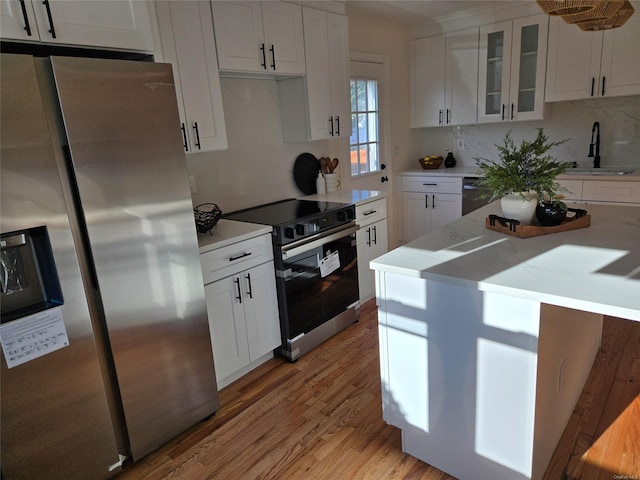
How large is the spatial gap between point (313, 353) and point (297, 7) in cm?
240

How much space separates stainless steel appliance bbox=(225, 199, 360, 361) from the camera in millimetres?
2691

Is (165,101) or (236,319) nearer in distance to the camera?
(165,101)

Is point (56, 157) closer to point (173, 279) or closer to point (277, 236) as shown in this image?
point (173, 279)

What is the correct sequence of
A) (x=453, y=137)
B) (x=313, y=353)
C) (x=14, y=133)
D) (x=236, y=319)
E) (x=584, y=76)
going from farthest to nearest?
(x=453, y=137) < (x=584, y=76) < (x=313, y=353) < (x=236, y=319) < (x=14, y=133)

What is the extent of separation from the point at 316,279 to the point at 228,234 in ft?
2.32

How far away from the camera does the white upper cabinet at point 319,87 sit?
10.5ft

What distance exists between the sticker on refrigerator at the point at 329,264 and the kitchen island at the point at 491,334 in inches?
40.8

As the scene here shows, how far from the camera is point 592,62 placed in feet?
12.3

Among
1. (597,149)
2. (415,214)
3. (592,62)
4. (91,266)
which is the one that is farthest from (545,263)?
(415,214)

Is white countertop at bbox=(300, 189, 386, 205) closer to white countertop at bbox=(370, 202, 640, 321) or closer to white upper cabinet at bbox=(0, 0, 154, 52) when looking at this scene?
white countertop at bbox=(370, 202, 640, 321)

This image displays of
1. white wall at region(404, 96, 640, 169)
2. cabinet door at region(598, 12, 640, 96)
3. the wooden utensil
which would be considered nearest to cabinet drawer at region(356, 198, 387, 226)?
the wooden utensil

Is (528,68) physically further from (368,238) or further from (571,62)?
(368,238)

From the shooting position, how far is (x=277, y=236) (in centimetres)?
261

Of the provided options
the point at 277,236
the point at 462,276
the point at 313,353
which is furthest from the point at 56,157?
the point at 313,353
